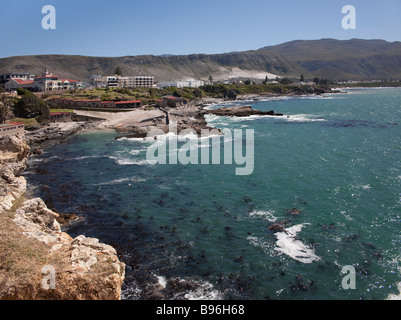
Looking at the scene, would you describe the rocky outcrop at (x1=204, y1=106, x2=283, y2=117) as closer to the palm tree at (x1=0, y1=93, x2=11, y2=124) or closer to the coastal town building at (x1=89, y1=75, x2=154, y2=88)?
the palm tree at (x1=0, y1=93, x2=11, y2=124)

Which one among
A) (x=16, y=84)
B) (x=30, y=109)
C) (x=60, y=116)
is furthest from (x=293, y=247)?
(x=16, y=84)

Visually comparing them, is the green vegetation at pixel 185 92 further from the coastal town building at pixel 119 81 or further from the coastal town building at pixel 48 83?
the coastal town building at pixel 119 81

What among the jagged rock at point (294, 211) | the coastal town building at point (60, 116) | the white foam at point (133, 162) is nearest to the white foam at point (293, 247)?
the jagged rock at point (294, 211)

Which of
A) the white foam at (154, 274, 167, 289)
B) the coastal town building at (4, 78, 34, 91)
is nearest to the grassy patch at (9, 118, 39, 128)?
the coastal town building at (4, 78, 34, 91)

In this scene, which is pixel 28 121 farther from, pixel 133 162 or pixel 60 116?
pixel 133 162

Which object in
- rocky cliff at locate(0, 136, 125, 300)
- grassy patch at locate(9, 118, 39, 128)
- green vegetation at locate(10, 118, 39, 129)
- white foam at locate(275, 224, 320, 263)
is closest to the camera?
rocky cliff at locate(0, 136, 125, 300)

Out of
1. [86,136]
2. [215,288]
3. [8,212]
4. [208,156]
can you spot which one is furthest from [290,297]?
[86,136]
